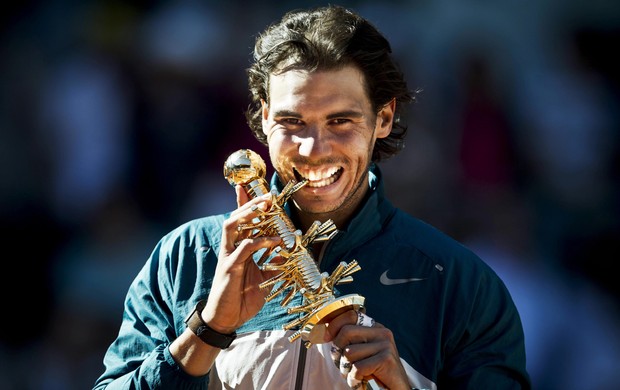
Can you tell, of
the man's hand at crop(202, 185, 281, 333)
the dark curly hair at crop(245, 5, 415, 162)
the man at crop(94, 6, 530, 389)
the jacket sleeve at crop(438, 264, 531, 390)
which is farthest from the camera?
the dark curly hair at crop(245, 5, 415, 162)

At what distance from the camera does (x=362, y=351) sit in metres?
2.47

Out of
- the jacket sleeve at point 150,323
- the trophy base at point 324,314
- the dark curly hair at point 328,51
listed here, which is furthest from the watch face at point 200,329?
the dark curly hair at point 328,51

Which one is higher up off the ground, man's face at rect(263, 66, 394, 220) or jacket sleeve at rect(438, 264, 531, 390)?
man's face at rect(263, 66, 394, 220)

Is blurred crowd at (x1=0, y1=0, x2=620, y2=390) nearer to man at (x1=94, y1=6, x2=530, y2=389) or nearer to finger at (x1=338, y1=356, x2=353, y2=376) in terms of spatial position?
man at (x1=94, y1=6, x2=530, y2=389)

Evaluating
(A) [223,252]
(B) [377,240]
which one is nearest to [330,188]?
(B) [377,240]

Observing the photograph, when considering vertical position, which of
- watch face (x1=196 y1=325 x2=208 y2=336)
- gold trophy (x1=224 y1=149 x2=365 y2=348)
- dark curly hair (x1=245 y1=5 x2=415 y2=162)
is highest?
dark curly hair (x1=245 y1=5 x2=415 y2=162)

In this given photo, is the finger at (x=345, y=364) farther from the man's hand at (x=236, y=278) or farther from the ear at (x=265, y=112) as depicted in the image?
the ear at (x=265, y=112)

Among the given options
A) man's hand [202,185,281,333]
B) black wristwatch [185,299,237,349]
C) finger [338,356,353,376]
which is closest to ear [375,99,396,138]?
man's hand [202,185,281,333]

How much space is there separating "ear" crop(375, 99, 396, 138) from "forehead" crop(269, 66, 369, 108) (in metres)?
0.16

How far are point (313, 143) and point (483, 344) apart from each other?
0.77 m

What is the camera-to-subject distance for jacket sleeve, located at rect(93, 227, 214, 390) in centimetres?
295

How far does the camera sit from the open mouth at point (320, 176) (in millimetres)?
3078

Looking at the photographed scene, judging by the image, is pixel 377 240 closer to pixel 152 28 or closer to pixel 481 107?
pixel 481 107

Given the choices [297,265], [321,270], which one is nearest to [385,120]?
[321,270]
